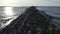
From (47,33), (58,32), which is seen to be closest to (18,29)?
(47,33)

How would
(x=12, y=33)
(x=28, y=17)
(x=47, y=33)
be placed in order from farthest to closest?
(x=28, y=17)
(x=47, y=33)
(x=12, y=33)

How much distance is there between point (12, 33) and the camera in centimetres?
2141

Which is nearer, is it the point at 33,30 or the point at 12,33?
the point at 12,33

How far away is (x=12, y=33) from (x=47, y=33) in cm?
515

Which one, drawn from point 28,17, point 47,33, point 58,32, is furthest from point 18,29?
point 28,17

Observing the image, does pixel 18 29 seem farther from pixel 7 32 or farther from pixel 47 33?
pixel 47 33

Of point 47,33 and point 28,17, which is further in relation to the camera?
point 28,17

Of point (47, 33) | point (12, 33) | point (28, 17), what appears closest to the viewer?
point (12, 33)

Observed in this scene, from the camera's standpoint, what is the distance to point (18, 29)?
907 inches

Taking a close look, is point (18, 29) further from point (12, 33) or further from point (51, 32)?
point (51, 32)

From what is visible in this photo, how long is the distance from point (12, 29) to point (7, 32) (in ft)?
4.16

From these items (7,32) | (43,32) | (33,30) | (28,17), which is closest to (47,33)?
(43,32)

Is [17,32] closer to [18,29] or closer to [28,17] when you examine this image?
[18,29]

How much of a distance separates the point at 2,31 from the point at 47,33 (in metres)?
6.49
